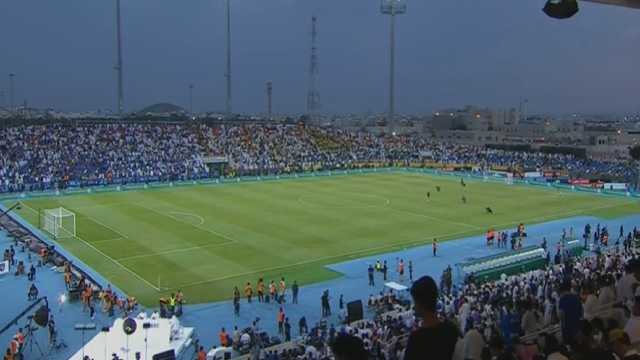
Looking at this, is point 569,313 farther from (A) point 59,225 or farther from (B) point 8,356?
(A) point 59,225

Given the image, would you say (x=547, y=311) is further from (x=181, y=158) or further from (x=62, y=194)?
(x=181, y=158)

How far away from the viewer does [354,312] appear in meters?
19.8

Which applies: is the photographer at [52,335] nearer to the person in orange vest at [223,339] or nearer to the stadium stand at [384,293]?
the stadium stand at [384,293]

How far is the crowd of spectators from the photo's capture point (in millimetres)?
53719

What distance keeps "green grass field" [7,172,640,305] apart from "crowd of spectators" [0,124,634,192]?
6.49 metres

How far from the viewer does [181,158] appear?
2463 inches

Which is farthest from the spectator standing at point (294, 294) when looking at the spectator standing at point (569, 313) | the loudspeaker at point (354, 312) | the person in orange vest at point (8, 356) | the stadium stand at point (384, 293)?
the spectator standing at point (569, 313)

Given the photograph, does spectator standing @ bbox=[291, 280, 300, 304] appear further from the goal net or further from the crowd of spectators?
the crowd of spectators

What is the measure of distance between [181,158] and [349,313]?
4581cm

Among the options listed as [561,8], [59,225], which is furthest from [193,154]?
[561,8]

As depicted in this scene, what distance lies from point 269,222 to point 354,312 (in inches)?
668

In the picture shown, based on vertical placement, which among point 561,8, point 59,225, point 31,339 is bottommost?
point 31,339

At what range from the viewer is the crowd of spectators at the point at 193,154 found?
5372cm

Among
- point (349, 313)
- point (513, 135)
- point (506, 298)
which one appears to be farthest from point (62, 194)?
point (513, 135)
